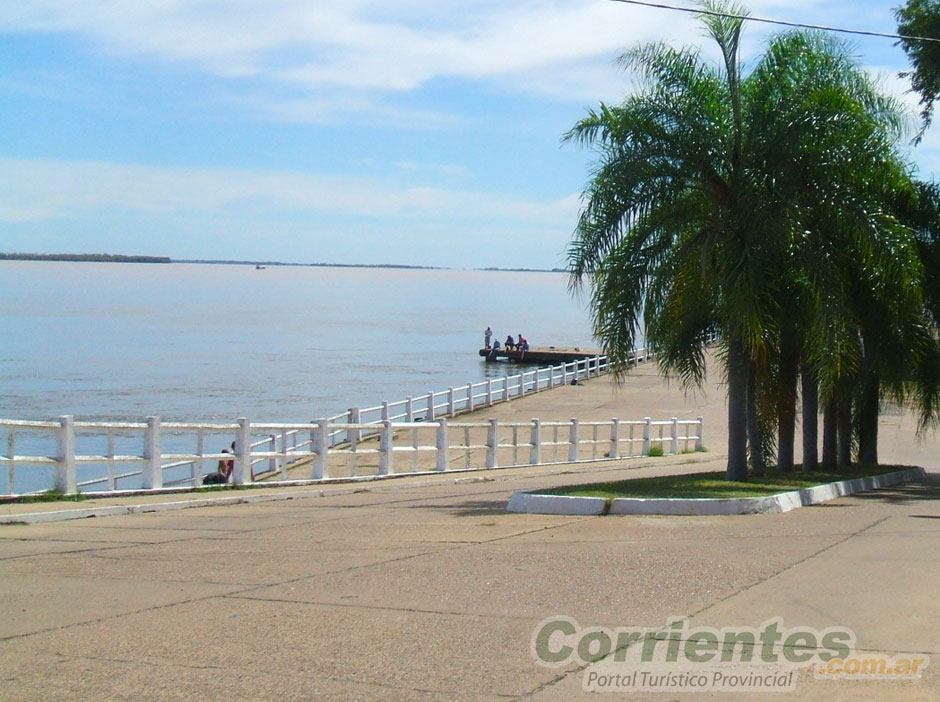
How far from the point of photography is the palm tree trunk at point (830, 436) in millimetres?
21812

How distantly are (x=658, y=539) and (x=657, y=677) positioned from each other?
5036 millimetres

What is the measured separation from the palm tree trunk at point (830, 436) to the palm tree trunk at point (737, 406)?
506 centimetres

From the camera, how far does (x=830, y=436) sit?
22078mm

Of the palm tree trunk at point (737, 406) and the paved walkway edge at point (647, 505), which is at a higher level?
the palm tree trunk at point (737, 406)

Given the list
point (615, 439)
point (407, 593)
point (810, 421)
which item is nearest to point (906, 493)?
point (810, 421)

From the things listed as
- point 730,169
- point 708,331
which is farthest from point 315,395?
point 730,169

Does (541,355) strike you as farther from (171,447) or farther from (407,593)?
(407,593)

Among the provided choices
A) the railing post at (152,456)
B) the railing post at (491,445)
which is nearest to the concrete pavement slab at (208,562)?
the railing post at (152,456)

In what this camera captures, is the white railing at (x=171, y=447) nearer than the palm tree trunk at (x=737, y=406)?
Yes

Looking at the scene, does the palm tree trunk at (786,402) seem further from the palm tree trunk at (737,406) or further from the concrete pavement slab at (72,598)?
the concrete pavement slab at (72,598)

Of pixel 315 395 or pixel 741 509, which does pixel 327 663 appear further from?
pixel 315 395

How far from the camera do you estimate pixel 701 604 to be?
8078 mm

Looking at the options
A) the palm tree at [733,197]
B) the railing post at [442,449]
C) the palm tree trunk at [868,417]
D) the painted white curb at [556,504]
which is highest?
the palm tree at [733,197]

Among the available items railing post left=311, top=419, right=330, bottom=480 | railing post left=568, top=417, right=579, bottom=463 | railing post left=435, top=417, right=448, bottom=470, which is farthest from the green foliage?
railing post left=568, top=417, right=579, bottom=463
